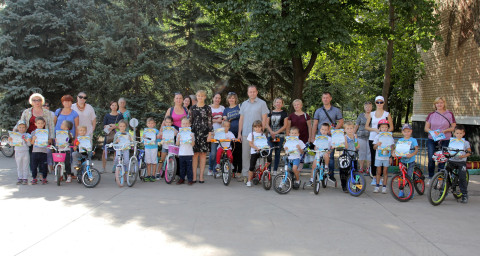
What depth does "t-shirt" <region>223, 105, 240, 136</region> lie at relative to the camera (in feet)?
31.3

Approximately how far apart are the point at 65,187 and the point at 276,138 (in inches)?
186

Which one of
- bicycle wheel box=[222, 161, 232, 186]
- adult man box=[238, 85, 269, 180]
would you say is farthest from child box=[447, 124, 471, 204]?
bicycle wheel box=[222, 161, 232, 186]

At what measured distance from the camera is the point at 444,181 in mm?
7160

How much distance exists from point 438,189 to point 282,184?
2.84 metres

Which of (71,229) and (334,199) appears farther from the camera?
(334,199)

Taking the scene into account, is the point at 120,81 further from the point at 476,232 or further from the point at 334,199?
the point at 476,232

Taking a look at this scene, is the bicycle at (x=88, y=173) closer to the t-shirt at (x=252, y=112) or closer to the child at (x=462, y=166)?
the t-shirt at (x=252, y=112)

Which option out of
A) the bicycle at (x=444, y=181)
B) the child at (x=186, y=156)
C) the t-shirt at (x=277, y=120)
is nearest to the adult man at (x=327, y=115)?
the t-shirt at (x=277, y=120)

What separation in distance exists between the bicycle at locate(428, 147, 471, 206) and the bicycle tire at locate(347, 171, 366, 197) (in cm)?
121

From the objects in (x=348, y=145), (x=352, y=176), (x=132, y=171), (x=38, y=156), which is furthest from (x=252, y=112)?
(x=38, y=156)

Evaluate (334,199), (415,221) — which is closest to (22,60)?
(334,199)

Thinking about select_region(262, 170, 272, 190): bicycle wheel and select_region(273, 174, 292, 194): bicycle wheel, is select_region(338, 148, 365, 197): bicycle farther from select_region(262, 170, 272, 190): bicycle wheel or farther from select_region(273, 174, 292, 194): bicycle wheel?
select_region(262, 170, 272, 190): bicycle wheel

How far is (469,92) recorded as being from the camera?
54.6ft

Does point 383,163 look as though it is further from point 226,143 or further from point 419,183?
point 226,143
